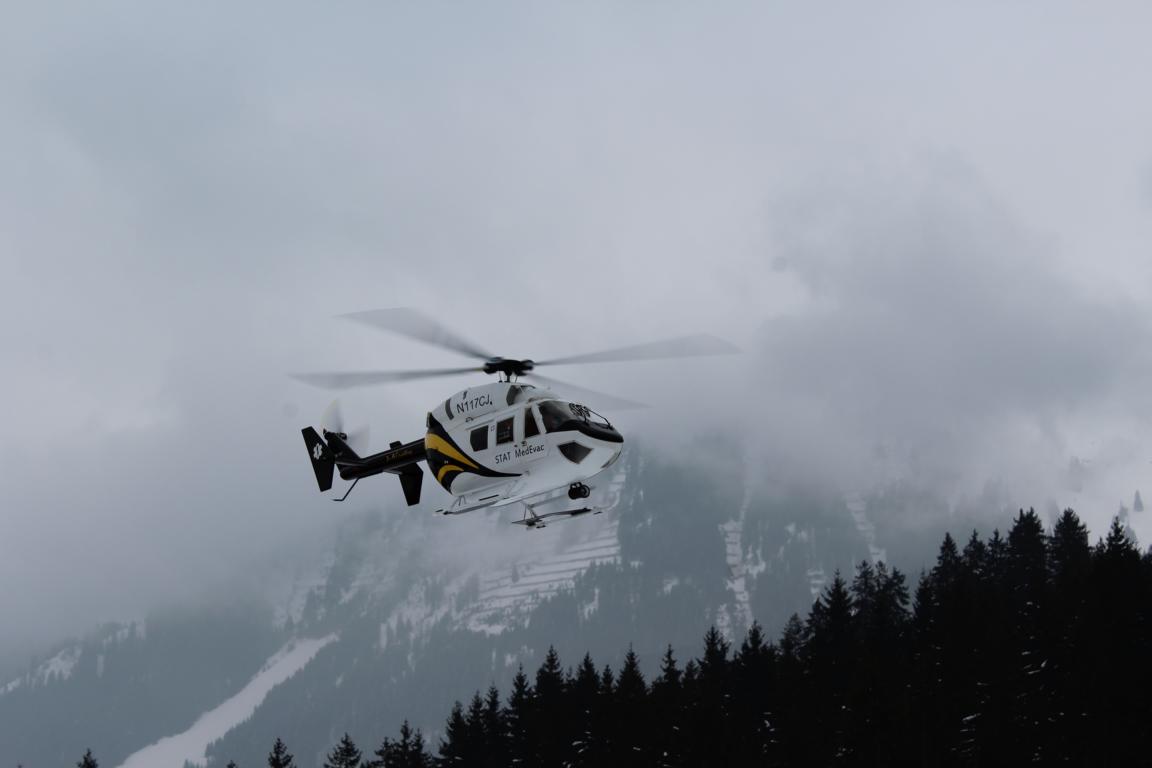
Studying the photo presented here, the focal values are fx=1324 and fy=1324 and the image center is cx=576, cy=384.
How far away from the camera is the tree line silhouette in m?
61.5

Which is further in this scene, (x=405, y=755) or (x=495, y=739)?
(x=405, y=755)

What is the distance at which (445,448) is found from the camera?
46438 mm

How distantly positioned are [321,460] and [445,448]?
986 centimetres

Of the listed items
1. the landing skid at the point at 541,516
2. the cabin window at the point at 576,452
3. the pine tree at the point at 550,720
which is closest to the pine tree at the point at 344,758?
the pine tree at the point at 550,720

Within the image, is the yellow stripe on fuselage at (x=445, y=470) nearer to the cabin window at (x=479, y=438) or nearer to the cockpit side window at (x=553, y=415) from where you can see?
the cabin window at (x=479, y=438)

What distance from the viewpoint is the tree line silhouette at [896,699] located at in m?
61.5

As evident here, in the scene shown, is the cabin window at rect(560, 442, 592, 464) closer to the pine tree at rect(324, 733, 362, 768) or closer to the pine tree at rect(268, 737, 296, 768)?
the pine tree at rect(268, 737, 296, 768)

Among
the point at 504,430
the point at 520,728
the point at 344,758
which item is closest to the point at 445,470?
the point at 504,430

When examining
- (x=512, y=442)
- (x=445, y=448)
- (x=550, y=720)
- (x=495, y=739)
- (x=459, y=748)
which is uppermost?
(x=445, y=448)

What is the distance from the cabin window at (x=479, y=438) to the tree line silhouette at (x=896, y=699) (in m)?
27.5

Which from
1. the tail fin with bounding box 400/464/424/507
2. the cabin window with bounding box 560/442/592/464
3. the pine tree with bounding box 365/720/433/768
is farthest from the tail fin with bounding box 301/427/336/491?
the pine tree with bounding box 365/720/433/768

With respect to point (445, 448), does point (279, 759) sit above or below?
below

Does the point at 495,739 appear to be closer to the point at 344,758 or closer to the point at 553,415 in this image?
the point at 344,758

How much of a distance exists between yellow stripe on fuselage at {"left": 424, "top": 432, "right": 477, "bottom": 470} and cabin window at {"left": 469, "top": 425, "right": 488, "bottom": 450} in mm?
616
